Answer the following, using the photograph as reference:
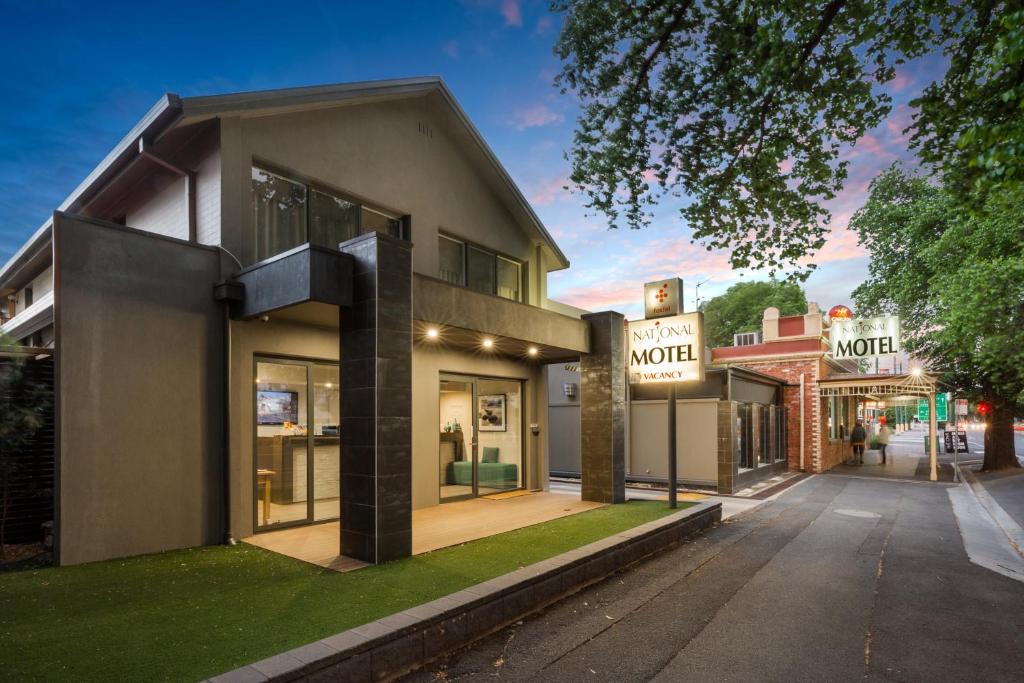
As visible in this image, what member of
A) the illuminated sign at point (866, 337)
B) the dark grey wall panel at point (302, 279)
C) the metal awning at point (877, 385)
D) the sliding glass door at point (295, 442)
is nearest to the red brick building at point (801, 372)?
the metal awning at point (877, 385)

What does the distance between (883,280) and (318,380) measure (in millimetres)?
22027

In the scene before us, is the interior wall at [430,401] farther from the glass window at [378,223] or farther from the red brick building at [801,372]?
the red brick building at [801,372]

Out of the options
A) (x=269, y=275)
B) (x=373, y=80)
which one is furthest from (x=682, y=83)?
(x=269, y=275)

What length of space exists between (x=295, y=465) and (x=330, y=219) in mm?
4100

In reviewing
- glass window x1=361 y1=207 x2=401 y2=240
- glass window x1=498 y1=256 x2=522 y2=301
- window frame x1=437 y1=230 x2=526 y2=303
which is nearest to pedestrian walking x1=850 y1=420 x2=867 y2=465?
window frame x1=437 y1=230 x2=526 y2=303

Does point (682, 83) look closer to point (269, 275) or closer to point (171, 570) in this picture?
point (269, 275)

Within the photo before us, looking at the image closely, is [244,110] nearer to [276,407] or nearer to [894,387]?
[276,407]

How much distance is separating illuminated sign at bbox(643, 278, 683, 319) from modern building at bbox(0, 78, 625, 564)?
887 millimetres

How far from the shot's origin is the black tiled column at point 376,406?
21.0 feet

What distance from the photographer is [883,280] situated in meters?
21.6

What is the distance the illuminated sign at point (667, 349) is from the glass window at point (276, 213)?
6689 millimetres

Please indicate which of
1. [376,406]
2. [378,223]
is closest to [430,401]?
[378,223]

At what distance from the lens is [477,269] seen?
41.0 feet

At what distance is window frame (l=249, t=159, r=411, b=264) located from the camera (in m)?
8.40
